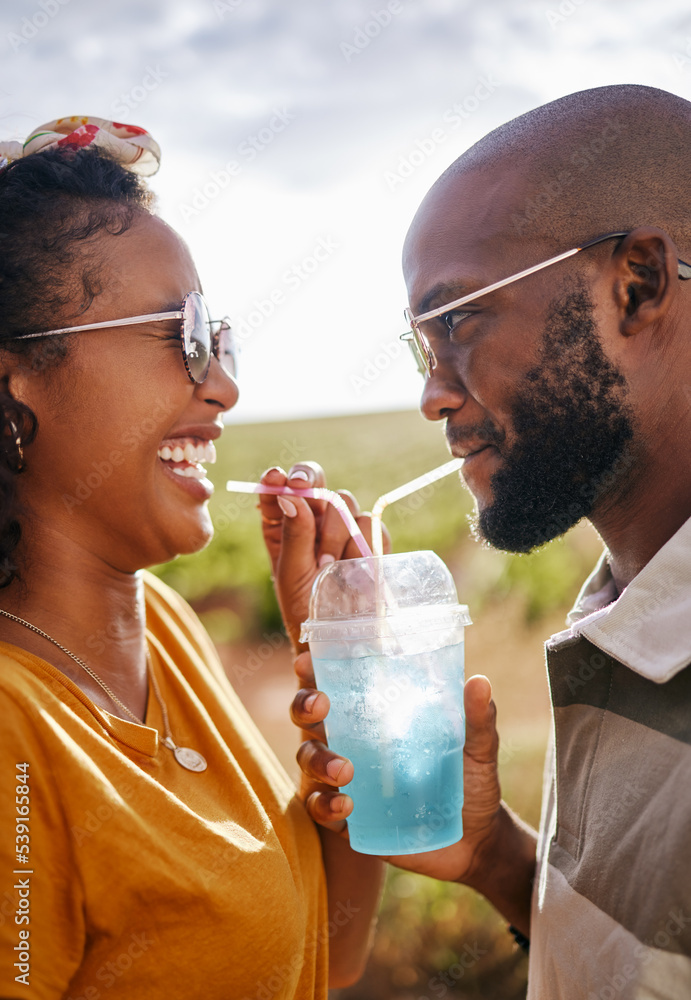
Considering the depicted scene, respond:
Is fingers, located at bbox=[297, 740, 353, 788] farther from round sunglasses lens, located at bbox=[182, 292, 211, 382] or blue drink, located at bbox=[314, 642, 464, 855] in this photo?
round sunglasses lens, located at bbox=[182, 292, 211, 382]

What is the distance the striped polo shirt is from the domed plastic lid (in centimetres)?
36

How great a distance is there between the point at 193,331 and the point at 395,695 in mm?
1240

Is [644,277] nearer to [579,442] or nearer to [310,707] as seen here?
[579,442]

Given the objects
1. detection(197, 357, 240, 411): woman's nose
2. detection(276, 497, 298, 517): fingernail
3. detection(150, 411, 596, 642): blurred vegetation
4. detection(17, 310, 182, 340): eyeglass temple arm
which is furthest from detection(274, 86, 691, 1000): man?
detection(150, 411, 596, 642): blurred vegetation

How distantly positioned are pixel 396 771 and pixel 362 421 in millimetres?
68090

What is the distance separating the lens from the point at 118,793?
70.1 inches

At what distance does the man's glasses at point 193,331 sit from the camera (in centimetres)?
221

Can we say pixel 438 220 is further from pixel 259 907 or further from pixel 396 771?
pixel 259 907

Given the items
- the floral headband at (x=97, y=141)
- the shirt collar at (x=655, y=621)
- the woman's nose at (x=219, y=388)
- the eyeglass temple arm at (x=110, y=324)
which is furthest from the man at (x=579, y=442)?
the floral headband at (x=97, y=141)

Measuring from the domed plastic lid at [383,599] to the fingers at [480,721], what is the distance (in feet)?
1.21

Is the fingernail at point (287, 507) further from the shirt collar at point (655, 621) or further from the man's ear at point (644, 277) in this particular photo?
the man's ear at point (644, 277)

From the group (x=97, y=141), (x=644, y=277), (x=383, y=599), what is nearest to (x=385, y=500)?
(x=383, y=599)

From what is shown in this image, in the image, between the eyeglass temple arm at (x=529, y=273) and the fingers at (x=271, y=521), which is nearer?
the eyeglass temple arm at (x=529, y=273)

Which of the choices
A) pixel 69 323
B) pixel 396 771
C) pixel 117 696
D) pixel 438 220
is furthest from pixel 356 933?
pixel 438 220
